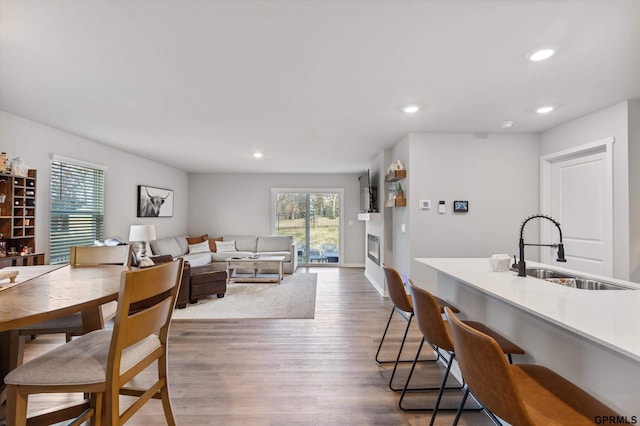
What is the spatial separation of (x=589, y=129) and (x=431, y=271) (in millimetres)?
2313

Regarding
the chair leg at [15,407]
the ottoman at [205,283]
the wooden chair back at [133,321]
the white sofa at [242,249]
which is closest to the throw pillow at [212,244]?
A: the white sofa at [242,249]

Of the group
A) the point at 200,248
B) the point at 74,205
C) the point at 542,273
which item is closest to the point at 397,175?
the point at 542,273

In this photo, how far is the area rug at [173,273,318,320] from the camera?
369cm

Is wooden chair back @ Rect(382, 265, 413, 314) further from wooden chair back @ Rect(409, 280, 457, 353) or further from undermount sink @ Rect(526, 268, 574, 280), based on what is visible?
undermount sink @ Rect(526, 268, 574, 280)

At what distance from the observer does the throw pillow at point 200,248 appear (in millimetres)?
6414

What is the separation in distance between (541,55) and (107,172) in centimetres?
560

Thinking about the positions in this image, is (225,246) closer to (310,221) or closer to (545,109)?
(310,221)

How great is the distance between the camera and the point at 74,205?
4027 mm

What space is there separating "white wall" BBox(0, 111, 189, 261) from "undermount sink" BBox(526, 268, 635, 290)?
16.8 feet

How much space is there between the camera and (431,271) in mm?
3799

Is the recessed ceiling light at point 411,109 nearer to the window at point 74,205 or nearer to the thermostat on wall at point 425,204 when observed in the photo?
the thermostat on wall at point 425,204

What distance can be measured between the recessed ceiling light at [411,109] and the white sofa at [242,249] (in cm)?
422

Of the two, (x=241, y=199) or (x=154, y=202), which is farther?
(x=241, y=199)

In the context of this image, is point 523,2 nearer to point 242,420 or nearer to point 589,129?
point 589,129
